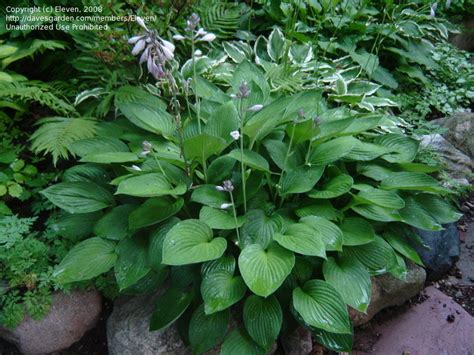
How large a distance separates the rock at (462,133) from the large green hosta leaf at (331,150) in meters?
1.44

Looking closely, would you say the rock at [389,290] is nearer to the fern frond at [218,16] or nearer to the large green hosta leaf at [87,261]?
the large green hosta leaf at [87,261]

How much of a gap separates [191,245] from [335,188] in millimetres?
834

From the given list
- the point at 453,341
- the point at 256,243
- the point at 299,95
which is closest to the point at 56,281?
the point at 256,243

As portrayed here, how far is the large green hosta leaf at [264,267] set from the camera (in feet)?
5.33

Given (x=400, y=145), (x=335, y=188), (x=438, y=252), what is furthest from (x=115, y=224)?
(x=438, y=252)

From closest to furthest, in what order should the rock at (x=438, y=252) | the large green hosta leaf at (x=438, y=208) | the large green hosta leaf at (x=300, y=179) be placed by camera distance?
the large green hosta leaf at (x=300, y=179)
the large green hosta leaf at (x=438, y=208)
the rock at (x=438, y=252)

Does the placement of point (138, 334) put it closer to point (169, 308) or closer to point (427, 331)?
point (169, 308)

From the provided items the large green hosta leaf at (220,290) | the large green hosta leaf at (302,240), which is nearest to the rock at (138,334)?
the large green hosta leaf at (220,290)

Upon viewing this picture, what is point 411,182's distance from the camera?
2270 mm

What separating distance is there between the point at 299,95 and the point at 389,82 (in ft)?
5.11

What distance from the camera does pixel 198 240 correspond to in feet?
5.92

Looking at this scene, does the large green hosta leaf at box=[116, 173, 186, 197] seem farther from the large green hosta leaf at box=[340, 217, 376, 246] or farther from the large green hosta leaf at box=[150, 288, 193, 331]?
the large green hosta leaf at box=[340, 217, 376, 246]

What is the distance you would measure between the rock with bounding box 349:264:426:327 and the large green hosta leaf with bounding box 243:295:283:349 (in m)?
0.62

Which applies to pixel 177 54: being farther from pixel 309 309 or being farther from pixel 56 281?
pixel 309 309
